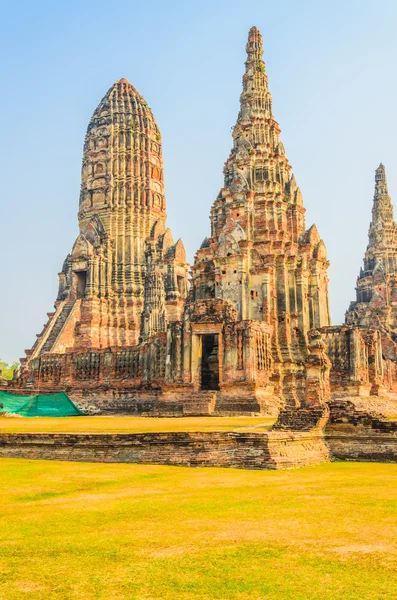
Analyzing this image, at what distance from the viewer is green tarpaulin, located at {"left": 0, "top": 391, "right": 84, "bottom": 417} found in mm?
34156

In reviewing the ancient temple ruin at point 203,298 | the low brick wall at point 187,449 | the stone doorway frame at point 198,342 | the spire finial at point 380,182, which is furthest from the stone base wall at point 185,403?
the spire finial at point 380,182

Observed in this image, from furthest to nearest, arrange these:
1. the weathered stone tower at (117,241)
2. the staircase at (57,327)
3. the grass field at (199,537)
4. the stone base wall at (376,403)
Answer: the weathered stone tower at (117,241)
the staircase at (57,327)
the stone base wall at (376,403)
the grass field at (199,537)

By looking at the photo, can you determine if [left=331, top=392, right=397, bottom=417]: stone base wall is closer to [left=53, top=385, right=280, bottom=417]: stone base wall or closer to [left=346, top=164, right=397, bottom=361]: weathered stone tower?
[left=53, top=385, right=280, bottom=417]: stone base wall

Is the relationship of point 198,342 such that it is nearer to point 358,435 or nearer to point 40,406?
point 40,406

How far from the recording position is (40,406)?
114 ft

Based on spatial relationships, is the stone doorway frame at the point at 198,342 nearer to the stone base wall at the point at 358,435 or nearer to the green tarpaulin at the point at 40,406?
the green tarpaulin at the point at 40,406

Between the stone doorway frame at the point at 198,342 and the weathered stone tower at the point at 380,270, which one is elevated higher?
the weathered stone tower at the point at 380,270

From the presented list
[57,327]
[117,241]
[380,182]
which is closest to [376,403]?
[57,327]

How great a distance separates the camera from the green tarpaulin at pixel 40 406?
34.2m

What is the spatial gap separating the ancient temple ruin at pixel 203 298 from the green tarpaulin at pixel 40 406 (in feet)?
13.2

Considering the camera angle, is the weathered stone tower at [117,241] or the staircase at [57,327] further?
the weathered stone tower at [117,241]

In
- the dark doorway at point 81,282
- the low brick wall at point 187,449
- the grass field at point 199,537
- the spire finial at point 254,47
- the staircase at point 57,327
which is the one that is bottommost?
the grass field at point 199,537

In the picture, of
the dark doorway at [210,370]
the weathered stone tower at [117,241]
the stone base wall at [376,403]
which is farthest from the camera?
the weathered stone tower at [117,241]

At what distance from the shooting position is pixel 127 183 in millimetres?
60281
